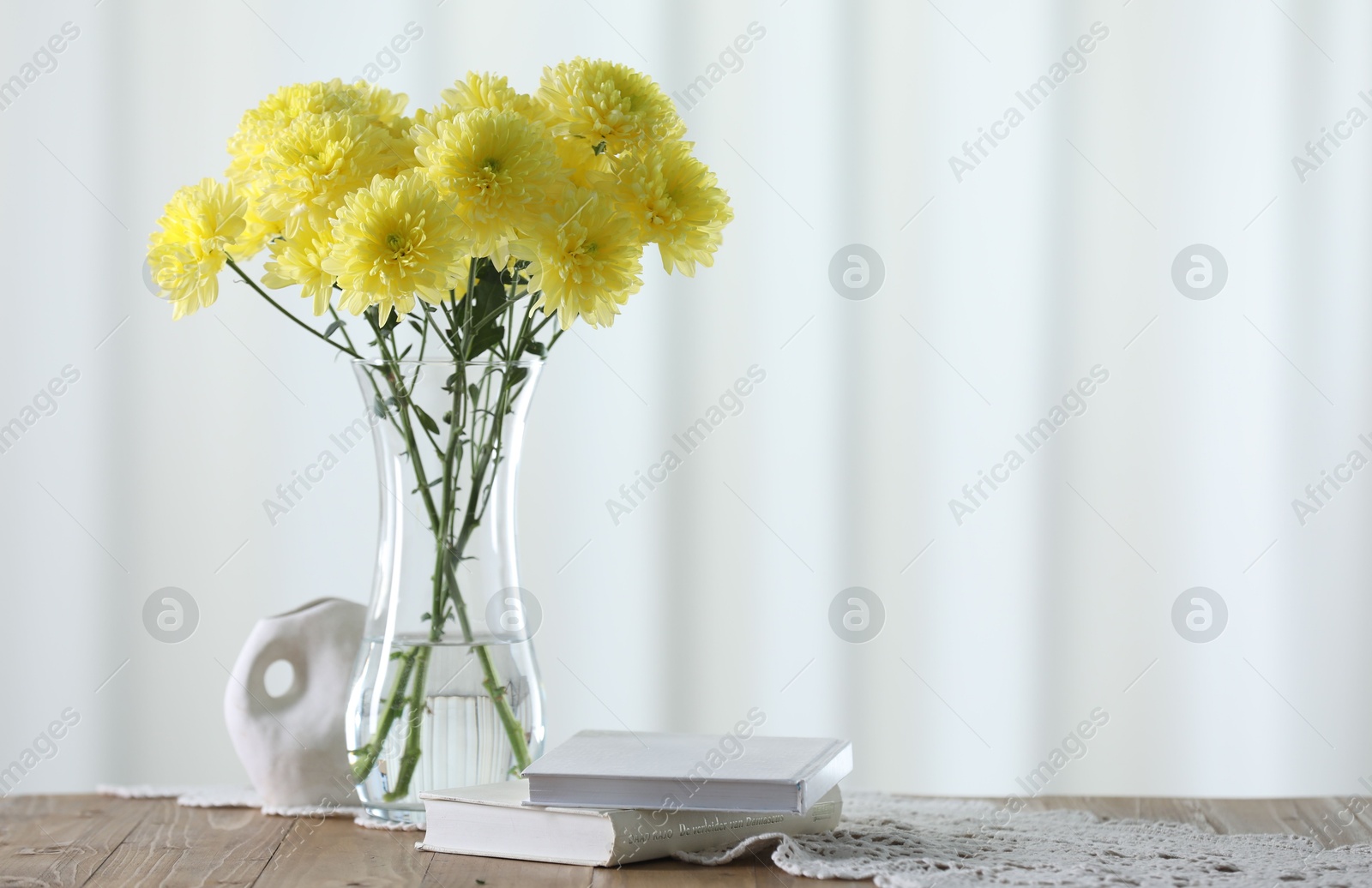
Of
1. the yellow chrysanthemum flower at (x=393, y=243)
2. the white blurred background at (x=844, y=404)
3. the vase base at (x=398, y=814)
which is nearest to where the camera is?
the yellow chrysanthemum flower at (x=393, y=243)

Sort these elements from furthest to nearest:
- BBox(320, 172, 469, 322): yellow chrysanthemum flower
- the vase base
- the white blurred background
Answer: the white blurred background < the vase base < BBox(320, 172, 469, 322): yellow chrysanthemum flower

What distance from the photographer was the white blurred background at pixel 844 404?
1691mm

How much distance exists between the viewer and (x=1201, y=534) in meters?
1.78

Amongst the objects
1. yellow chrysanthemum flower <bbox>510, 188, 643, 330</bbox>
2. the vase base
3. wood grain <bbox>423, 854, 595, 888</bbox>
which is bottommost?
wood grain <bbox>423, 854, 595, 888</bbox>

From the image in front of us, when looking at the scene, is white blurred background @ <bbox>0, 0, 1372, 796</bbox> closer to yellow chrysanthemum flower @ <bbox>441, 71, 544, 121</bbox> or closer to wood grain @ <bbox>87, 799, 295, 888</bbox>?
wood grain @ <bbox>87, 799, 295, 888</bbox>

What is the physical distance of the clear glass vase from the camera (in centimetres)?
85

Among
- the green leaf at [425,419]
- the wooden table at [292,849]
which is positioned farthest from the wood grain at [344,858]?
the green leaf at [425,419]

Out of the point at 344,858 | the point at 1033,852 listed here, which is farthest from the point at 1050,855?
the point at 344,858

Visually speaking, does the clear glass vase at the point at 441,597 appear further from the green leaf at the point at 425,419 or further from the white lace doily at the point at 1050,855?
the white lace doily at the point at 1050,855

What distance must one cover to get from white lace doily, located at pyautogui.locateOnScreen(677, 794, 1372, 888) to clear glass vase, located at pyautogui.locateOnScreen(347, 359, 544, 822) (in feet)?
0.56

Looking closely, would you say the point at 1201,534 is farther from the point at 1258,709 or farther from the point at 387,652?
the point at 387,652

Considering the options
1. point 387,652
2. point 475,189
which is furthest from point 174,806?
point 475,189

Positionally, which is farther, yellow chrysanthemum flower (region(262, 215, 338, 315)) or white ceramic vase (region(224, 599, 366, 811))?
white ceramic vase (region(224, 599, 366, 811))

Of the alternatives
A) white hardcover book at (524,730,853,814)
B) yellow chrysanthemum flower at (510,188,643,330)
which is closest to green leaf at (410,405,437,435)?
yellow chrysanthemum flower at (510,188,643,330)
